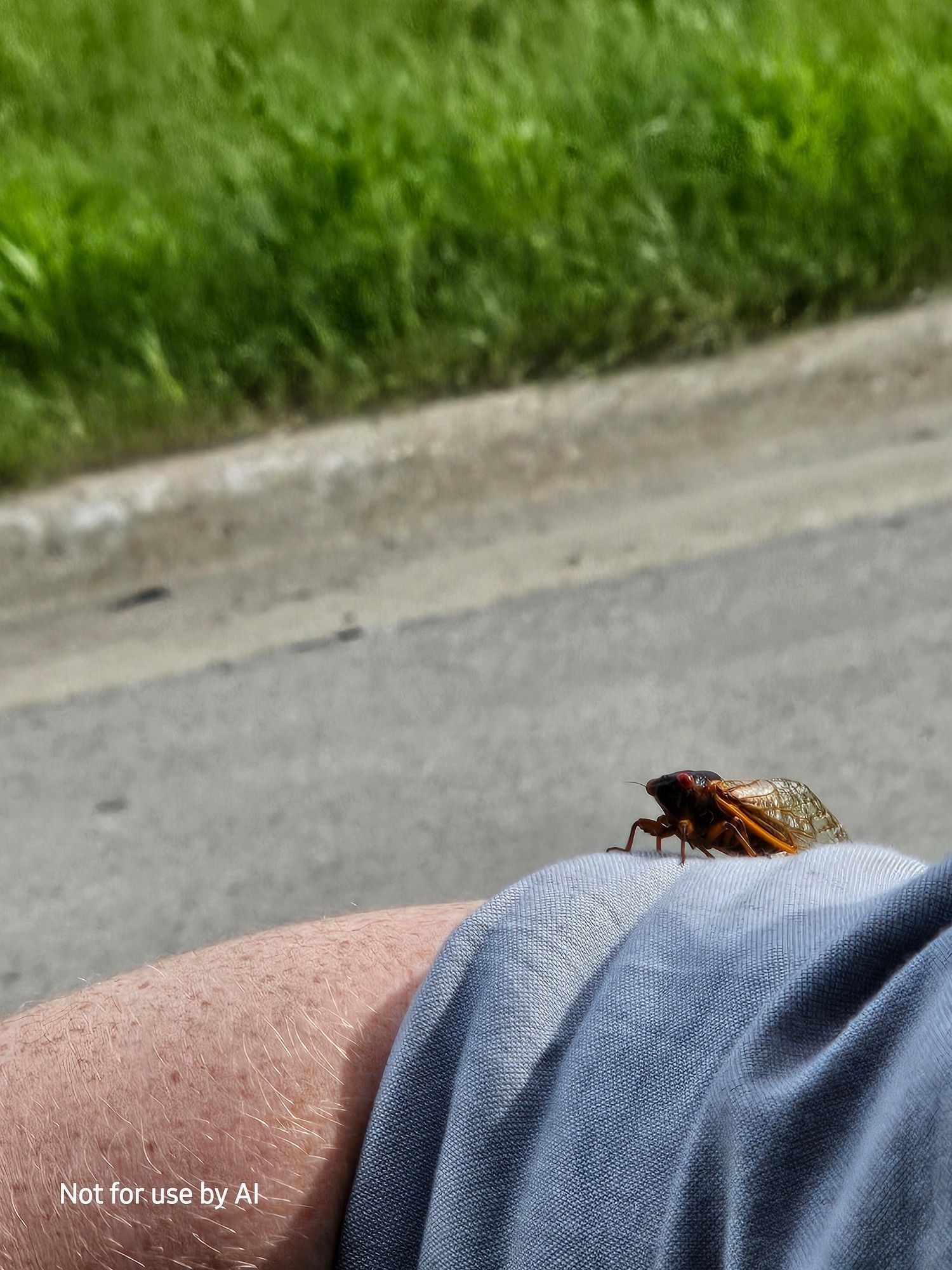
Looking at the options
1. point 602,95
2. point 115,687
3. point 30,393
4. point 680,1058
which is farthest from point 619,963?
point 602,95

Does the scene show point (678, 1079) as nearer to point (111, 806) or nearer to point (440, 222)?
point (111, 806)

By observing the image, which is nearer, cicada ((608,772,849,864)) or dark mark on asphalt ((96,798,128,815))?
cicada ((608,772,849,864))

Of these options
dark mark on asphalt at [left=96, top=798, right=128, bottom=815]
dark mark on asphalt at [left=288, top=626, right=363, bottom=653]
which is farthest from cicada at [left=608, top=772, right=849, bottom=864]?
dark mark on asphalt at [left=288, top=626, right=363, bottom=653]

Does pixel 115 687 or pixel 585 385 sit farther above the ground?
pixel 585 385

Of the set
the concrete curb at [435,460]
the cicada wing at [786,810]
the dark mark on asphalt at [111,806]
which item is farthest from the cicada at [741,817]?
the concrete curb at [435,460]

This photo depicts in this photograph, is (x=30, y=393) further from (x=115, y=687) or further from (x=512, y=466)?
(x=512, y=466)

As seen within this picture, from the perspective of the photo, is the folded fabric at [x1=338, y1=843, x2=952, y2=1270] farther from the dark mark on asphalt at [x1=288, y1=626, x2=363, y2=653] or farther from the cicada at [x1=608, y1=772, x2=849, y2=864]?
the dark mark on asphalt at [x1=288, y1=626, x2=363, y2=653]
